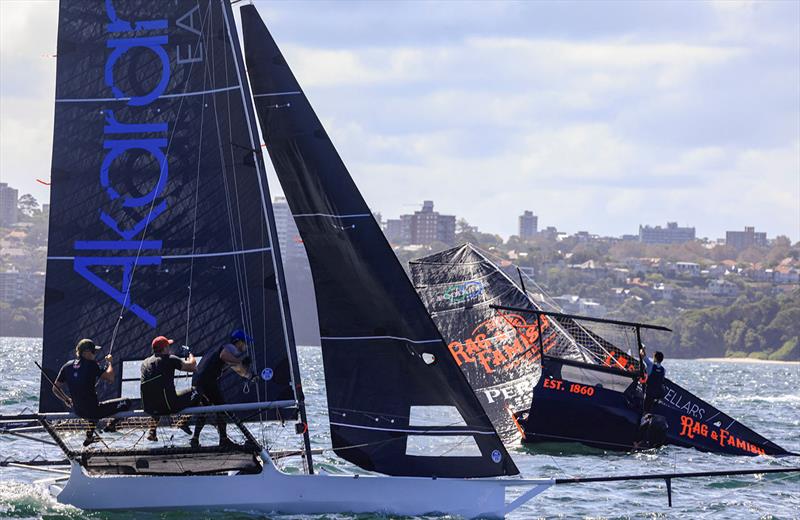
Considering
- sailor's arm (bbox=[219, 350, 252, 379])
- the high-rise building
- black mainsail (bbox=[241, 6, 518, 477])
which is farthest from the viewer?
the high-rise building

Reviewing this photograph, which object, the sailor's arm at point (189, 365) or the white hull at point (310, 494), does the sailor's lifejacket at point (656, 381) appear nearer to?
the white hull at point (310, 494)

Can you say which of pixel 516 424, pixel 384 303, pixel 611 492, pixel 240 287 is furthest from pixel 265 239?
pixel 516 424

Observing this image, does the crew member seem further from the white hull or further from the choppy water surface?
the white hull

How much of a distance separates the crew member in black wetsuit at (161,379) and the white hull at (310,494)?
676 mm

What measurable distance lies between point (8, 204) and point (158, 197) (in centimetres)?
18627

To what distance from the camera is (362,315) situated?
12859mm

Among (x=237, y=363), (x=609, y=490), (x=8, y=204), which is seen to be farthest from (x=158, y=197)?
(x=8, y=204)

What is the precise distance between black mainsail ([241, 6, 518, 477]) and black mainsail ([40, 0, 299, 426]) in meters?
0.36

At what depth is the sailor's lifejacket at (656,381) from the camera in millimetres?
18297

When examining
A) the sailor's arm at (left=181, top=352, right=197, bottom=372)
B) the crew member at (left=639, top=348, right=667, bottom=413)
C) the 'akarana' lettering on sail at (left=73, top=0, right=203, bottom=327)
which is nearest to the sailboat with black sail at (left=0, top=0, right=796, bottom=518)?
the 'akarana' lettering on sail at (left=73, top=0, right=203, bottom=327)

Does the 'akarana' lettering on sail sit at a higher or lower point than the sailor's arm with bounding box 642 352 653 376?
higher

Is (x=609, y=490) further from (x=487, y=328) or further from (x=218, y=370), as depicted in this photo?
(x=218, y=370)

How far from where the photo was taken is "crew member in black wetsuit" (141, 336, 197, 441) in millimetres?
12195

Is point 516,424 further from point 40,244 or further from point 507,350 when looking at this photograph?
point 40,244
